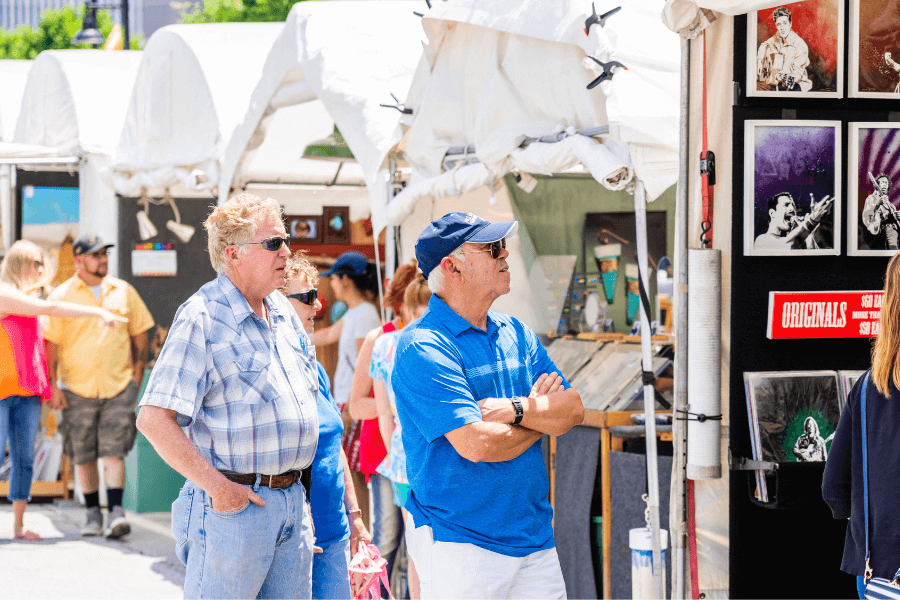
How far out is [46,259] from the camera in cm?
729

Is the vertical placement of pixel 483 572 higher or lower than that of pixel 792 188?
lower

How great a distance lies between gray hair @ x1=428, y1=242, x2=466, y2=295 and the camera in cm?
291

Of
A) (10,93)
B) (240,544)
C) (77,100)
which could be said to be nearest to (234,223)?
(240,544)

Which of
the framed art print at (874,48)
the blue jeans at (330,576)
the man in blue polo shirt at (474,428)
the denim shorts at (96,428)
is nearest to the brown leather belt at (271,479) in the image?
the man in blue polo shirt at (474,428)

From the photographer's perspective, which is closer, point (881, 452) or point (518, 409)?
point (881, 452)

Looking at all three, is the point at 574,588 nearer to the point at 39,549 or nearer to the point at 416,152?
the point at 416,152

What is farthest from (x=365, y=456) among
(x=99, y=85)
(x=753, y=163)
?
(x=99, y=85)

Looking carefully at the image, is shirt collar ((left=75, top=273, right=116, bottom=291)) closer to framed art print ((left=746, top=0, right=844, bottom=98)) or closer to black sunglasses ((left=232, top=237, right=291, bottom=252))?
black sunglasses ((left=232, top=237, right=291, bottom=252))

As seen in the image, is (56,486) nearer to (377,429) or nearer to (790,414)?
(377,429)

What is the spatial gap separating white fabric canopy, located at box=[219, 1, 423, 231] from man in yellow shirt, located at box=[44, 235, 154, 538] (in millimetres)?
1276

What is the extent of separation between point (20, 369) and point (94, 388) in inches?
22.2

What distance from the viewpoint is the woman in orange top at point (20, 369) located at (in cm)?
679

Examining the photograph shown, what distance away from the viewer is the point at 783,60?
337cm

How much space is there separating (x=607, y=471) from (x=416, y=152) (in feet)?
6.34
